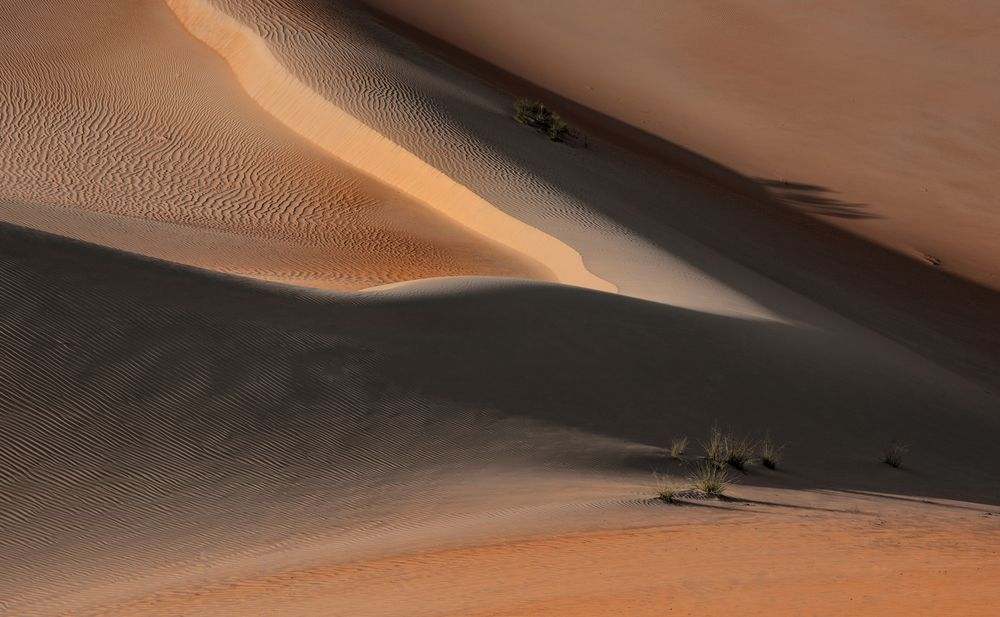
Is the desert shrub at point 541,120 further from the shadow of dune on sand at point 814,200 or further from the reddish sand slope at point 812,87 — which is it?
the shadow of dune on sand at point 814,200

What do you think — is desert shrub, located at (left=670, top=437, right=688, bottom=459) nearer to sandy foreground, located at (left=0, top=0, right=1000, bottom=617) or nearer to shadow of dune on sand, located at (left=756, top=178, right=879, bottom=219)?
sandy foreground, located at (left=0, top=0, right=1000, bottom=617)

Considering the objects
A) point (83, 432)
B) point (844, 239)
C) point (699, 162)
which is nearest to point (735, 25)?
point (699, 162)

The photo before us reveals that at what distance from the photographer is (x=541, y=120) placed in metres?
22.6

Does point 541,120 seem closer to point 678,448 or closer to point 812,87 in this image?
point 812,87

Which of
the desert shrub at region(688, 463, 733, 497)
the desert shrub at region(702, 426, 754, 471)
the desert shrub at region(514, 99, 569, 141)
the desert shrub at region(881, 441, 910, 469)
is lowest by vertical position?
the desert shrub at region(688, 463, 733, 497)

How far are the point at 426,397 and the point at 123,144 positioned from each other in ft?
39.4

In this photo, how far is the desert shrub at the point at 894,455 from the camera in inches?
408

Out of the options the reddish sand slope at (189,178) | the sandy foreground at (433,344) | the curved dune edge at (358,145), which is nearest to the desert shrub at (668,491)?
the sandy foreground at (433,344)

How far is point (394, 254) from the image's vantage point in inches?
648

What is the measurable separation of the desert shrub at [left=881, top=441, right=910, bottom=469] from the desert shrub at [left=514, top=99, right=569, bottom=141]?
40.9ft

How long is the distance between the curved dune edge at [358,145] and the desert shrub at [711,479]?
5.36m

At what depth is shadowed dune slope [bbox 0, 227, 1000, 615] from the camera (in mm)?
7062

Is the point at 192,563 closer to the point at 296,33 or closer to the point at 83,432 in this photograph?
the point at 83,432

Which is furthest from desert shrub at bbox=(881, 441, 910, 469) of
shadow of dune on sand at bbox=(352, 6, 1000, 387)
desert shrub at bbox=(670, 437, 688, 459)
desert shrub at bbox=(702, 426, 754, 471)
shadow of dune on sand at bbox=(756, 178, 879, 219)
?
shadow of dune on sand at bbox=(756, 178, 879, 219)
